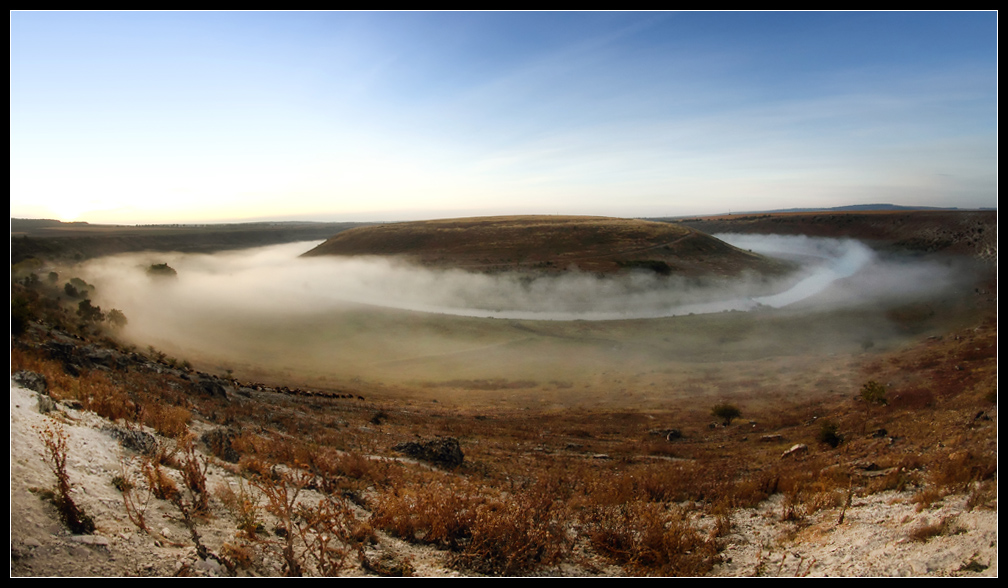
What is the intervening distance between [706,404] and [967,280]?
115 feet

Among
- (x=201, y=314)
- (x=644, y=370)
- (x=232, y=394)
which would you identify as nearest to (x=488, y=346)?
(x=644, y=370)

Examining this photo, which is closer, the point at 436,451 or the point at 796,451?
the point at 436,451

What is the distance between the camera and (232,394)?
45.5ft

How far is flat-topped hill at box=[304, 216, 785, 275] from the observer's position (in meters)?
50.3

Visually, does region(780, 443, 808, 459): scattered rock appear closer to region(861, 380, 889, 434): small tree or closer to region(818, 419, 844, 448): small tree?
region(818, 419, 844, 448): small tree

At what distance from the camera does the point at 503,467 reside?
1003 centimetres

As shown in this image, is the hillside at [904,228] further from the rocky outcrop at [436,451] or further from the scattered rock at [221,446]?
the scattered rock at [221,446]

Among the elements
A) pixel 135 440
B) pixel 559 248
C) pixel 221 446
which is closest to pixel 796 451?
pixel 221 446

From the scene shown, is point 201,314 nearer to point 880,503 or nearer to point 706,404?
point 706,404

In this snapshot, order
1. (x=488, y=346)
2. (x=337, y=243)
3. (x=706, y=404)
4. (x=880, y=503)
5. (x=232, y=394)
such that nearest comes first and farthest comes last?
(x=880, y=503), (x=232, y=394), (x=706, y=404), (x=488, y=346), (x=337, y=243)

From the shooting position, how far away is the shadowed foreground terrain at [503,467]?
4297 millimetres

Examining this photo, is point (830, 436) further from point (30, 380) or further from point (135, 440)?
point (30, 380)

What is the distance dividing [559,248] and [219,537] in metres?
54.0

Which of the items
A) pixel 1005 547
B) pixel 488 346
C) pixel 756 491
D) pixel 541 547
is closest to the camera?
pixel 1005 547
